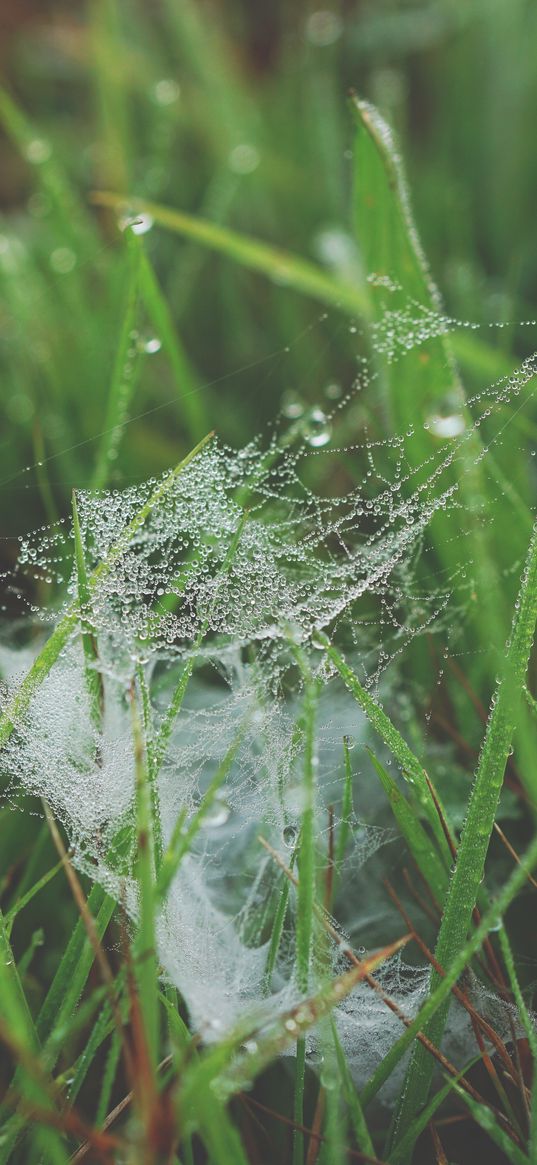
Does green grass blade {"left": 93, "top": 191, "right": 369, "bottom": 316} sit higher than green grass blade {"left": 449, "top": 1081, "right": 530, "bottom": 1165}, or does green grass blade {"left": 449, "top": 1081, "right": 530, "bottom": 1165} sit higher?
green grass blade {"left": 93, "top": 191, "right": 369, "bottom": 316}

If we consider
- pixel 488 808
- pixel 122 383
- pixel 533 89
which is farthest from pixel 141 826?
pixel 533 89

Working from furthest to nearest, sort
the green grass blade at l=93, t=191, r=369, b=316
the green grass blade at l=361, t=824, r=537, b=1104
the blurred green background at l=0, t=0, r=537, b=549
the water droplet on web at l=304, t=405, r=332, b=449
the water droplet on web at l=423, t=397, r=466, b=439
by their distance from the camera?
the blurred green background at l=0, t=0, r=537, b=549 → the green grass blade at l=93, t=191, r=369, b=316 → the water droplet on web at l=304, t=405, r=332, b=449 → the water droplet on web at l=423, t=397, r=466, b=439 → the green grass blade at l=361, t=824, r=537, b=1104

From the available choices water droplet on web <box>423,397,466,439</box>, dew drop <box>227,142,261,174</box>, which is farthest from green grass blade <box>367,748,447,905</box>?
dew drop <box>227,142,261,174</box>

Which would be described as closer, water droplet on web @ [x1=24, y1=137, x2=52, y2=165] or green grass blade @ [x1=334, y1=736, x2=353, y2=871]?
green grass blade @ [x1=334, y1=736, x2=353, y2=871]

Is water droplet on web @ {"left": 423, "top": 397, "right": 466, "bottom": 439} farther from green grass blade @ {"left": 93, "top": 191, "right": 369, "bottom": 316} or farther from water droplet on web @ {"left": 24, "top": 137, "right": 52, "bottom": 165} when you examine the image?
water droplet on web @ {"left": 24, "top": 137, "right": 52, "bottom": 165}

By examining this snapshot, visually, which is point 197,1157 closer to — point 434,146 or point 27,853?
point 27,853

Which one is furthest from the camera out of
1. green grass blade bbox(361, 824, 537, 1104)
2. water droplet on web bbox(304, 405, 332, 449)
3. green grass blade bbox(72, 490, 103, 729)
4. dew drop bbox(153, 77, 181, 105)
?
dew drop bbox(153, 77, 181, 105)

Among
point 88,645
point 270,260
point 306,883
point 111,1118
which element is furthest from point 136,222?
point 111,1118

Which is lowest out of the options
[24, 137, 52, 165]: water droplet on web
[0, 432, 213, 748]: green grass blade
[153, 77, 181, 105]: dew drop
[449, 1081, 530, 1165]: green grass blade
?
[449, 1081, 530, 1165]: green grass blade
